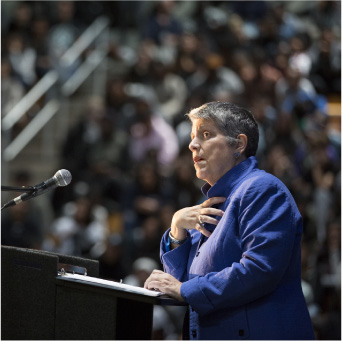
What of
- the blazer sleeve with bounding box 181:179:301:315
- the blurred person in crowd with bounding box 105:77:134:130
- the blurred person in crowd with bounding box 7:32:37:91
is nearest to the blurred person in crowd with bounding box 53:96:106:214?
the blurred person in crowd with bounding box 105:77:134:130

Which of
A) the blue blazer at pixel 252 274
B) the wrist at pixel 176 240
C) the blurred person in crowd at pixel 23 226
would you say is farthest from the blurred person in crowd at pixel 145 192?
the blue blazer at pixel 252 274

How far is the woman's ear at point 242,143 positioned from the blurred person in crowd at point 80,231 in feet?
13.8

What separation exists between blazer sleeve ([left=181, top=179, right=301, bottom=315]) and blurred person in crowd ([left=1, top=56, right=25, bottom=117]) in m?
6.54

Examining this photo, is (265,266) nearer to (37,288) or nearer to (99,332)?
(99,332)

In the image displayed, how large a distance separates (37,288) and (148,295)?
367mm

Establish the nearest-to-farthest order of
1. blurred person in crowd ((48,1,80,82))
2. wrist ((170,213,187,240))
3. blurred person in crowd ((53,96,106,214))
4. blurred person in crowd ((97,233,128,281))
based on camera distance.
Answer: wrist ((170,213,187,240)) < blurred person in crowd ((97,233,128,281)) < blurred person in crowd ((53,96,106,214)) < blurred person in crowd ((48,1,80,82))

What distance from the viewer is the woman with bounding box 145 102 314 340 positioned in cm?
248

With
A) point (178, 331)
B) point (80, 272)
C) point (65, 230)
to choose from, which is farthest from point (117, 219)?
point (80, 272)

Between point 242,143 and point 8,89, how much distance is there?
21.2 ft

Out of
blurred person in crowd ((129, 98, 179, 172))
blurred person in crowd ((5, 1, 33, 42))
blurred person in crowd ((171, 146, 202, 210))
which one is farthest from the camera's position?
blurred person in crowd ((5, 1, 33, 42))

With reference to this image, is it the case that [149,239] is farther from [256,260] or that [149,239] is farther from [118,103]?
[256,260]

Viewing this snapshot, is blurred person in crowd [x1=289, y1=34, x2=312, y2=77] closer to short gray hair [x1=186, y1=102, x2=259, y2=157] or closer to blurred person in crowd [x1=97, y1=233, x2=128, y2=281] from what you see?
blurred person in crowd [x1=97, y1=233, x2=128, y2=281]

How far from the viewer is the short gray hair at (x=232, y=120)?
274 cm

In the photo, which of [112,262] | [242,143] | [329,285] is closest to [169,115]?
[112,262]
